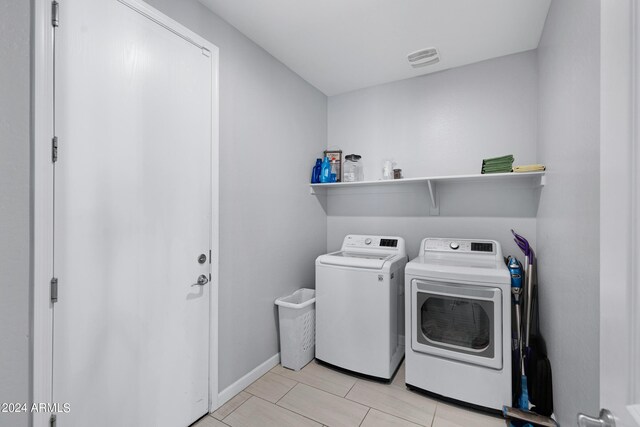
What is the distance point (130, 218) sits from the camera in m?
1.39

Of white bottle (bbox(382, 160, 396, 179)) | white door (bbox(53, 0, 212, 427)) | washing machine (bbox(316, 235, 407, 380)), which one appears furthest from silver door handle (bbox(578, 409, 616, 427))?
white bottle (bbox(382, 160, 396, 179))

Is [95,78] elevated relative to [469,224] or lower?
elevated

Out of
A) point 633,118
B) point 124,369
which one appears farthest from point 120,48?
point 633,118

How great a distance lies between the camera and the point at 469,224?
2.47m

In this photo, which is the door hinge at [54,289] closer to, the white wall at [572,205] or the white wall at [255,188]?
the white wall at [255,188]

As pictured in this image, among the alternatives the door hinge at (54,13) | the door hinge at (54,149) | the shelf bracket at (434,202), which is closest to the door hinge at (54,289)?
the door hinge at (54,149)

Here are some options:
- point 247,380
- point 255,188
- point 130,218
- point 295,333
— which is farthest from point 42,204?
point 295,333

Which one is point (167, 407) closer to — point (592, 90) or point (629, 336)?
point (629, 336)

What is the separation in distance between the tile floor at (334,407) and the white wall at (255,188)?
7.5 inches

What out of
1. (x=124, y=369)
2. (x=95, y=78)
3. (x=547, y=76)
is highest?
(x=547, y=76)

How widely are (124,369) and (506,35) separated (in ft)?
10.7

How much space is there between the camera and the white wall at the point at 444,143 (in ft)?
7.55

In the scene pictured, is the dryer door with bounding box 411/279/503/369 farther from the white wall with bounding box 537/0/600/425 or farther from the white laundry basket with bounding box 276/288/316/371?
the white laundry basket with bounding box 276/288/316/371

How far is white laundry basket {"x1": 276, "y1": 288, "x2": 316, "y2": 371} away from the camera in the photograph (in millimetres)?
2293
